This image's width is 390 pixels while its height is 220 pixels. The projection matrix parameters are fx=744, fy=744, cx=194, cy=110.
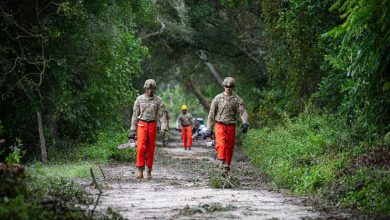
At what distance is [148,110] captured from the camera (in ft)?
57.7

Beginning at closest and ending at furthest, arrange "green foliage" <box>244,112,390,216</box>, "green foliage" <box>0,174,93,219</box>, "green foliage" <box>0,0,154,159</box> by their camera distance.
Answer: "green foliage" <box>0,174,93,219</box> < "green foliage" <box>244,112,390,216</box> < "green foliage" <box>0,0,154,159</box>

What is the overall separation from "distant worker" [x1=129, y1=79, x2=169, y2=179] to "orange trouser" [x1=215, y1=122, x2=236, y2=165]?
161 centimetres

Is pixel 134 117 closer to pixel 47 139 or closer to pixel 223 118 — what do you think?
pixel 223 118

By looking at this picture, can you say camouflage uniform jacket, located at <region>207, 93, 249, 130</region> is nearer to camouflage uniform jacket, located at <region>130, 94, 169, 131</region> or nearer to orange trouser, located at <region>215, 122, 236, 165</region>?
orange trouser, located at <region>215, 122, 236, 165</region>

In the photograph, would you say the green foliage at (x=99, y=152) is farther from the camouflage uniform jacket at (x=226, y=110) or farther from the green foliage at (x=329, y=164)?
the camouflage uniform jacket at (x=226, y=110)

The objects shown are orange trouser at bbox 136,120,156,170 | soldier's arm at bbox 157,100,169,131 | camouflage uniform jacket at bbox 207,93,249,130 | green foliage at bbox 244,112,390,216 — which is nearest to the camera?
green foliage at bbox 244,112,390,216

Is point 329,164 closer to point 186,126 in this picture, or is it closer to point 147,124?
point 147,124

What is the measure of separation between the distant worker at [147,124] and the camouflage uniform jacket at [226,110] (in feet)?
4.47

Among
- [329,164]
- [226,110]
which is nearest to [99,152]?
[226,110]

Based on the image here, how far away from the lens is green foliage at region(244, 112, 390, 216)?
1177 cm

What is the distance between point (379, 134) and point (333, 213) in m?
4.81

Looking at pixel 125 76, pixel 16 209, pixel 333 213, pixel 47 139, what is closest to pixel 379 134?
pixel 333 213

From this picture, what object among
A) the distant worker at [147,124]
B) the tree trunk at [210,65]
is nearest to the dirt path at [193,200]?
the distant worker at [147,124]

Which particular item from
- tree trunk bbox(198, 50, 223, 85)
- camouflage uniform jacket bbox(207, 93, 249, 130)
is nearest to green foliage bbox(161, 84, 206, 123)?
tree trunk bbox(198, 50, 223, 85)
